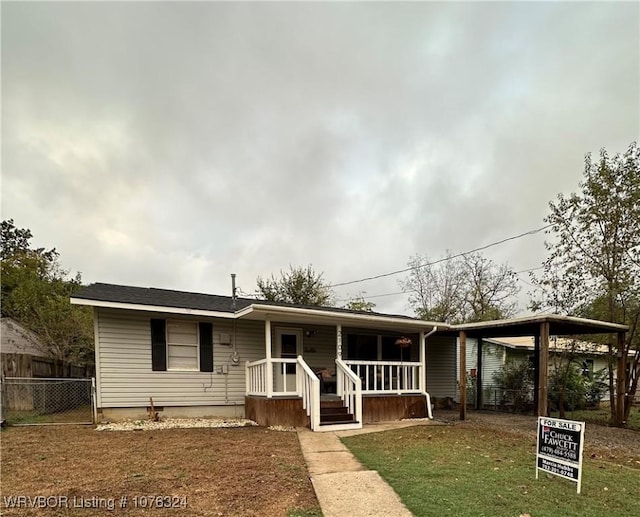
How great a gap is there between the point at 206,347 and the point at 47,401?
422 cm

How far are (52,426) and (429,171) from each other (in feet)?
44.2

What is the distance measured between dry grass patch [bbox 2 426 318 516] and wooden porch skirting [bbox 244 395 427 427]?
1.11m

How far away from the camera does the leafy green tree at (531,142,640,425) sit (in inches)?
388

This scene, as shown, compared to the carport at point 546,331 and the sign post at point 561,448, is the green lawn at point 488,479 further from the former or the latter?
the carport at point 546,331

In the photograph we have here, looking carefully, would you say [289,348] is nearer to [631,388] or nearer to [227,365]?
[227,365]

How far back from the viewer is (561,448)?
14.7ft

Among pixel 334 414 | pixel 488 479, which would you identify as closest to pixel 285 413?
pixel 334 414

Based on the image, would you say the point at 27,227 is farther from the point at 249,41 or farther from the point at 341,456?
the point at 341,456

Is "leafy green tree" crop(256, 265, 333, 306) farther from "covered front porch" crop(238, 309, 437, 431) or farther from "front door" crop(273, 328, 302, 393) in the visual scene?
"front door" crop(273, 328, 302, 393)

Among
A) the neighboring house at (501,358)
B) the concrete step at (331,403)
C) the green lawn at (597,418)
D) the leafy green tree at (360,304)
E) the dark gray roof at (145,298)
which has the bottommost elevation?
the green lawn at (597,418)

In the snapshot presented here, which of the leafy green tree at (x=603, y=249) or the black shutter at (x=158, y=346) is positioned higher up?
the leafy green tree at (x=603, y=249)

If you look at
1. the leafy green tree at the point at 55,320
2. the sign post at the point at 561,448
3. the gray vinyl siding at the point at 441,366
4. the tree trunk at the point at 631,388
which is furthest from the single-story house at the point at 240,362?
the sign post at the point at 561,448

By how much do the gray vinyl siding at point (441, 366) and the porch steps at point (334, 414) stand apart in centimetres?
613

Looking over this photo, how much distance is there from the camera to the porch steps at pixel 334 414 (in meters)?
8.55
